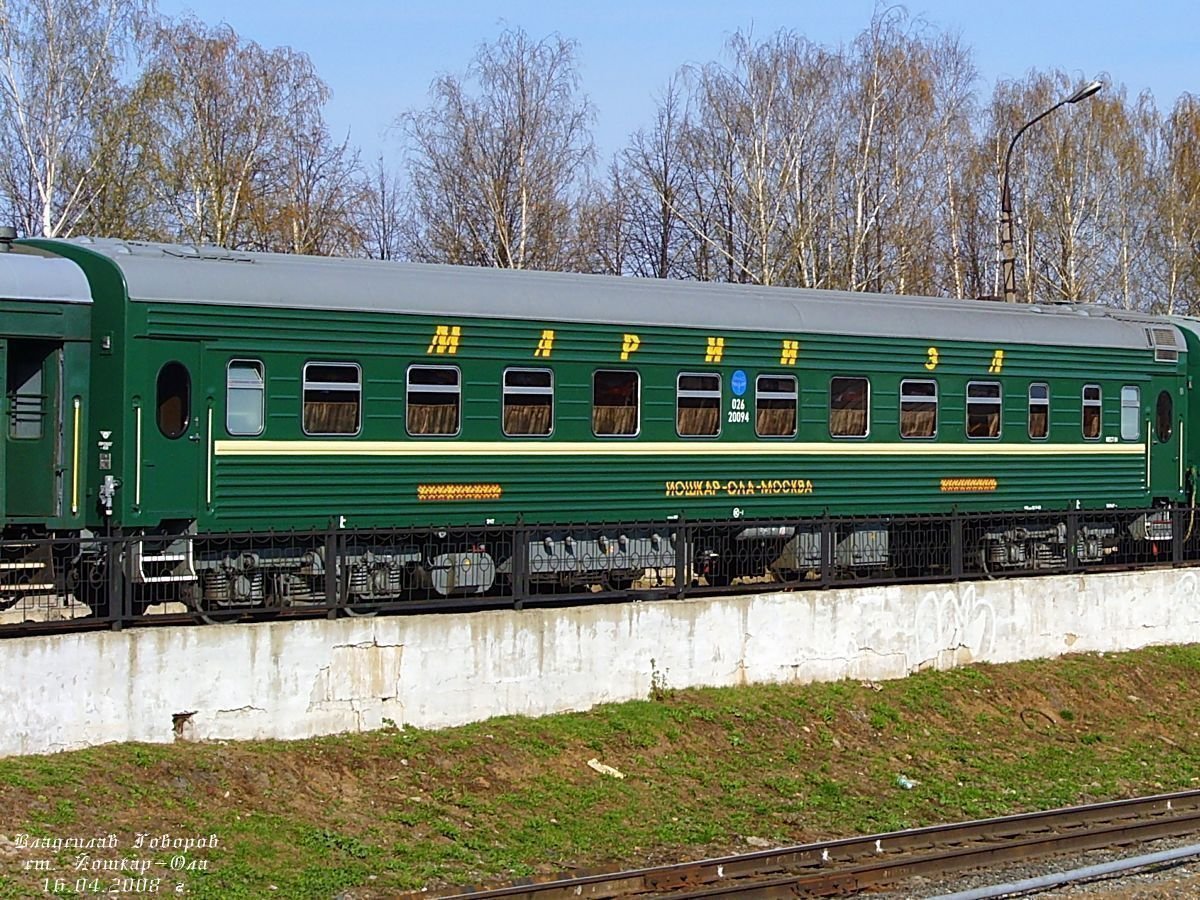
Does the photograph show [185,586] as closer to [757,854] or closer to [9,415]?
[9,415]

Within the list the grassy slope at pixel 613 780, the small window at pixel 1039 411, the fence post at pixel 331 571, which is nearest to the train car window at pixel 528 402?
the fence post at pixel 331 571

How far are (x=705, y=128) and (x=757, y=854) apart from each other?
109 ft

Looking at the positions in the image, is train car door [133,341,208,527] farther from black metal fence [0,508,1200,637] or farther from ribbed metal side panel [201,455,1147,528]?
black metal fence [0,508,1200,637]

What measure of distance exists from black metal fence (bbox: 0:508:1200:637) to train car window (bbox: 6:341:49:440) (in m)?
1.64

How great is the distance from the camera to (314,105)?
1722 inches

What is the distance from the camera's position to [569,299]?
65.9ft

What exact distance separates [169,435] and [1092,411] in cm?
1408

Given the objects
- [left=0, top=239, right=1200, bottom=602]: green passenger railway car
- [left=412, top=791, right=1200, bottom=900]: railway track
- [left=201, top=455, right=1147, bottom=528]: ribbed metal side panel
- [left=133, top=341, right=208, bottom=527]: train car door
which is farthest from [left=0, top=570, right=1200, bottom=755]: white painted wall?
[left=412, top=791, right=1200, bottom=900]: railway track

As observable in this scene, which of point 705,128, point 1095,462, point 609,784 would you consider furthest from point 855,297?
point 705,128

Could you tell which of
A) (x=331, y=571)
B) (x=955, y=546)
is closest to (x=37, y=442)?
(x=331, y=571)

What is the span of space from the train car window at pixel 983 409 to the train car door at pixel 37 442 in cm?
1241

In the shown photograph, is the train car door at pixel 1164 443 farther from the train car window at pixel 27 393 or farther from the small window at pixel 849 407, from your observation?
the train car window at pixel 27 393

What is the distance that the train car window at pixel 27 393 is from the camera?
16.6 meters

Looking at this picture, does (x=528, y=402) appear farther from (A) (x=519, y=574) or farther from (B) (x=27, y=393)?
(B) (x=27, y=393)
